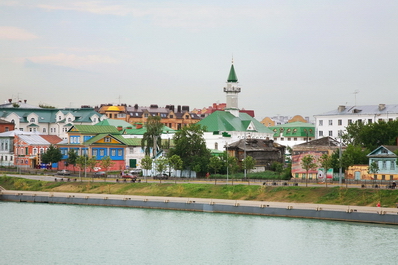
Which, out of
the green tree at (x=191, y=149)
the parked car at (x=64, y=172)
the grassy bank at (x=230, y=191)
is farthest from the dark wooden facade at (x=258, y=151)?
the parked car at (x=64, y=172)

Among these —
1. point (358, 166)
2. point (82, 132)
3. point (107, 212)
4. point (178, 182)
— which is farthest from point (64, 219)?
point (82, 132)

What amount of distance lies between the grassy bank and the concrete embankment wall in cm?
366

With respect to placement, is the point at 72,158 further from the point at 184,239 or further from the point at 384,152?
the point at 184,239

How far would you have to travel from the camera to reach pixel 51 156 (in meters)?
104

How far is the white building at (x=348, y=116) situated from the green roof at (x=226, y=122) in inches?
428

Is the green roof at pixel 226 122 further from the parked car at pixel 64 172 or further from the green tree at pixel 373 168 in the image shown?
the green tree at pixel 373 168

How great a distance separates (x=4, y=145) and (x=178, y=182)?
1693 inches

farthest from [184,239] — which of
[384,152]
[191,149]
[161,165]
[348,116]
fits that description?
[348,116]

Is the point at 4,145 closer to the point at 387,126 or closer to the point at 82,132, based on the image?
the point at 82,132

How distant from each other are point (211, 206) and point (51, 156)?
4215 centimetres

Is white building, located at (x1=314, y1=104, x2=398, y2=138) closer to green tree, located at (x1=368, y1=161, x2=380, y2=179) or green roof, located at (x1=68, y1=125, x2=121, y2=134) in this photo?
green roof, located at (x1=68, y1=125, x2=121, y2=134)

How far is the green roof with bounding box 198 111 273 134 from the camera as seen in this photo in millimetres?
117312

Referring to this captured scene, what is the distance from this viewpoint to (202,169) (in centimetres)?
9119

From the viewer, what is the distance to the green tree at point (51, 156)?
104m
